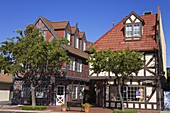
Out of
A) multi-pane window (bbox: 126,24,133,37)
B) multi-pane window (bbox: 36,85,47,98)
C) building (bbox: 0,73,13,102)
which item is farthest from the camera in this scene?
building (bbox: 0,73,13,102)

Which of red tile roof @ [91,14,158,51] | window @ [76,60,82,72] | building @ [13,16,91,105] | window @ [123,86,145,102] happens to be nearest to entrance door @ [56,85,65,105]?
building @ [13,16,91,105]

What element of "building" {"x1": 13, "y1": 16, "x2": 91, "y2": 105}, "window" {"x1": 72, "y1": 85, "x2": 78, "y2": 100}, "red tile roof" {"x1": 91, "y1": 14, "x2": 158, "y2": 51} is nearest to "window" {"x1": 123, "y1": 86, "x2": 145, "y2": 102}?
"red tile roof" {"x1": 91, "y1": 14, "x2": 158, "y2": 51}

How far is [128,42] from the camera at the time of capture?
2608cm

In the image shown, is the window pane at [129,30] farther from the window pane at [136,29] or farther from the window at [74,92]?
the window at [74,92]

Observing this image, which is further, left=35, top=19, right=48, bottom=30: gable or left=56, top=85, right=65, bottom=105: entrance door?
left=35, top=19, right=48, bottom=30: gable

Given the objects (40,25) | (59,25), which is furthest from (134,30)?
(40,25)

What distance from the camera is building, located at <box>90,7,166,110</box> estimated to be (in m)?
23.6

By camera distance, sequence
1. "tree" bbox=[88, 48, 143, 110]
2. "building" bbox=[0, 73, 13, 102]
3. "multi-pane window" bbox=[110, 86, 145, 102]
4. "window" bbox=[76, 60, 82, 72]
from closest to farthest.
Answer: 1. "tree" bbox=[88, 48, 143, 110]
2. "multi-pane window" bbox=[110, 86, 145, 102]
3. "window" bbox=[76, 60, 82, 72]
4. "building" bbox=[0, 73, 13, 102]

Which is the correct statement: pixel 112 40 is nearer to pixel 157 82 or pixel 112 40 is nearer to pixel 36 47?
pixel 157 82

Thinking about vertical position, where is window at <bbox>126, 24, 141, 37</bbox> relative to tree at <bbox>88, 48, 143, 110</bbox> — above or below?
above

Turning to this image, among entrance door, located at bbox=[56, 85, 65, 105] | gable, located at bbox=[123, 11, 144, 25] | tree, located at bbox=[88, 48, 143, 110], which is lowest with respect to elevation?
entrance door, located at bbox=[56, 85, 65, 105]

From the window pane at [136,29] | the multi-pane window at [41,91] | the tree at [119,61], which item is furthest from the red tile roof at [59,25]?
the tree at [119,61]

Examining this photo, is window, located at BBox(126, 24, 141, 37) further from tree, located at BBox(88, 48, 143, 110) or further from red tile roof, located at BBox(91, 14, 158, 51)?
tree, located at BBox(88, 48, 143, 110)

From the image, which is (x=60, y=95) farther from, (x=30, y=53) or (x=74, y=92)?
(x=30, y=53)
